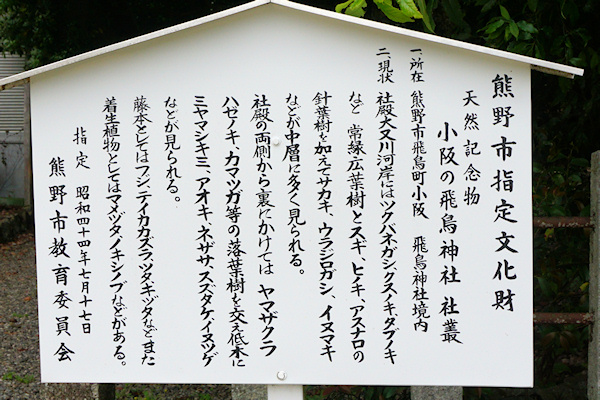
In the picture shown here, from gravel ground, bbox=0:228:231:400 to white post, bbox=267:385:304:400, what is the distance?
1.39 m

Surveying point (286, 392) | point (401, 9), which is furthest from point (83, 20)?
point (286, 392)

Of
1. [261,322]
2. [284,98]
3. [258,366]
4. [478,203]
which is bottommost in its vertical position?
[258,366]

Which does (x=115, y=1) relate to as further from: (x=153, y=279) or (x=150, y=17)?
(x=153, y=279)

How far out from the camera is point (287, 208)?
229 centimetres

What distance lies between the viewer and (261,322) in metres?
2.31

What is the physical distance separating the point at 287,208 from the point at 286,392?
768 mm

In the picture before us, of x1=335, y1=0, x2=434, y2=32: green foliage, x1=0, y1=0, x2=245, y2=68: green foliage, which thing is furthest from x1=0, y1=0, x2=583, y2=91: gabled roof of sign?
x1=0, y1=0, x2=245, y2=68: green foliage

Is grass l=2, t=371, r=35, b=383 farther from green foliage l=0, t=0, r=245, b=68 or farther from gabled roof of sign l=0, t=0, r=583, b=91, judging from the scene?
green foliage l=0, t=0, r=245, b=68

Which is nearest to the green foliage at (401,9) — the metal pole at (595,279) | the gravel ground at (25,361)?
the metal pole at (595,279)

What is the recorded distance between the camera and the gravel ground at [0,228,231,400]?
4402 millimetres

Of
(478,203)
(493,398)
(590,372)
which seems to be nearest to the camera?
(478,203)

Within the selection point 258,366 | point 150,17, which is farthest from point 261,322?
point 150,17

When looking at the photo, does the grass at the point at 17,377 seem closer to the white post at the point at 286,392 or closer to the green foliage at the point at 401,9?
the white post at the point at 286,392

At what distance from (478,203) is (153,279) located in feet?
4.31
